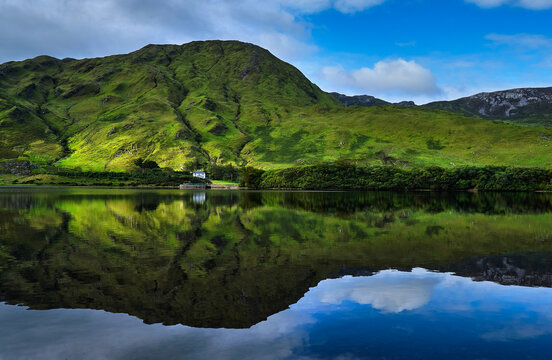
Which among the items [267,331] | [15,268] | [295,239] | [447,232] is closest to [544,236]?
[447,232]

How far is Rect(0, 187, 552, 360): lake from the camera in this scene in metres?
13.3

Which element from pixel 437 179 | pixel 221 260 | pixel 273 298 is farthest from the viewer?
pixel 437 179

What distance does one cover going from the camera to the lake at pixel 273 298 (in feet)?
43.5

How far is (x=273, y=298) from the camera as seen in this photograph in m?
18.1

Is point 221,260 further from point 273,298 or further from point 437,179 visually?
point 437,179

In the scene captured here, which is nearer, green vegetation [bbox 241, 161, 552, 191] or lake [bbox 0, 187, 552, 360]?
lake [bbox 0, 187, 552, 360]

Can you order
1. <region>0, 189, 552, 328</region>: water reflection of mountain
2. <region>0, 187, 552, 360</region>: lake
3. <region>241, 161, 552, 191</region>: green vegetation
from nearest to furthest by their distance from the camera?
<region>0, 187, 552, 360</region>: lake, <region>0, 189, 552, 328</region>: water reflection of mountain, <region>241, 161, 552, 191</region>: green vegetation

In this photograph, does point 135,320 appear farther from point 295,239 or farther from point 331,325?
point 295,239

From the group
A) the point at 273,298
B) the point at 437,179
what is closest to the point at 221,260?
the point at 273,298

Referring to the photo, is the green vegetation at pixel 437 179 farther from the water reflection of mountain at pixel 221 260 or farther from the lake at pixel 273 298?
the lake at pixel 273 298

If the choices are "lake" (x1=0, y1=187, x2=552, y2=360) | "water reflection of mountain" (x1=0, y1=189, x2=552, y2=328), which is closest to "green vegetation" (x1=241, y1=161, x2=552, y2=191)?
"water reflection of mountain" (x1=0, y1=189, x2=552, y2=328)

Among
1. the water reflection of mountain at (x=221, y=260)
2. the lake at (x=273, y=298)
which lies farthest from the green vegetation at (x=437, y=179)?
the lake at (x=273, y=298)

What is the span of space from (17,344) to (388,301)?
15245 mm

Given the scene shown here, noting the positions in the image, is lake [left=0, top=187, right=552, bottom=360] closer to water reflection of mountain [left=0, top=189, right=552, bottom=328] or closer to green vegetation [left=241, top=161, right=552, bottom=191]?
water reflection of mountain [left=0, top=189, right=552, bottom=328]
